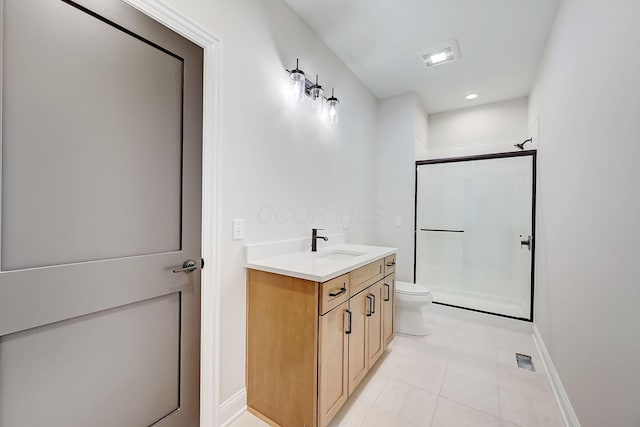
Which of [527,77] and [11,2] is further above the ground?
[527,77]

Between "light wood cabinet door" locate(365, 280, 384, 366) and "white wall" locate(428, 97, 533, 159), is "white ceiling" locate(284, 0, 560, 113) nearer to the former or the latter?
"white wall" locate(428, 97, 533, 159)

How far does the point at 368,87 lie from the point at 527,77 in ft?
5.70

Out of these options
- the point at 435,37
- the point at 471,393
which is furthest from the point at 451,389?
the point at 435,37

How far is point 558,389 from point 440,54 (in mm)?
2839

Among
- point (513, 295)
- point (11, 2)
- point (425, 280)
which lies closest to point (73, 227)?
point (11, 2)

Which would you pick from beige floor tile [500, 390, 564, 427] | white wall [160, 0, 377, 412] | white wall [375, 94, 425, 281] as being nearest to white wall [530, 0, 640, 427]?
beige floor tile [500, 390, 564, 427]

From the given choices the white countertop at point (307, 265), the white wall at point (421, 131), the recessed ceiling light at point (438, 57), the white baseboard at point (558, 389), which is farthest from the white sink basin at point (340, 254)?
the recessed ceiling light at point (438, 57)

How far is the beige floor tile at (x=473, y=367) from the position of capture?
6.33ft

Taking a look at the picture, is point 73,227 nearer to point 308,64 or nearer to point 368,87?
point 308,64

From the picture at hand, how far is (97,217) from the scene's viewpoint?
102cm

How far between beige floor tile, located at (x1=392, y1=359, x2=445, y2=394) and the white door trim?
1.28 metres

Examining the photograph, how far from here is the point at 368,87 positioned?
318 centimetres

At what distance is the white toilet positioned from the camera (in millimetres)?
2525

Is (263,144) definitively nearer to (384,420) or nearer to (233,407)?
(233,407)
